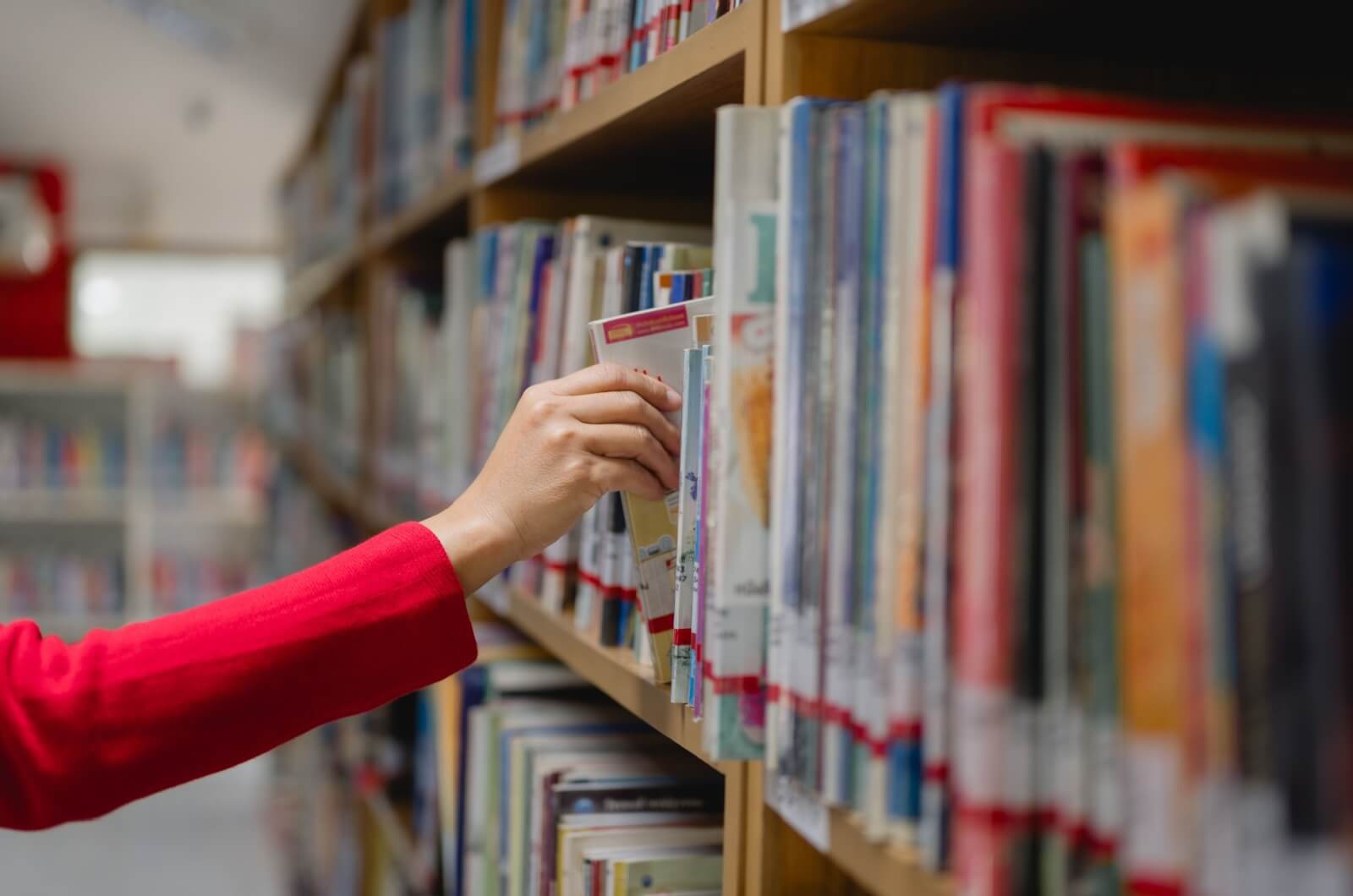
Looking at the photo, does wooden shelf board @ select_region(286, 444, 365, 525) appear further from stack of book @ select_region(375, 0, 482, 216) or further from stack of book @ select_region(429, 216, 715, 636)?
stack of book @ select_region(429, 216, 715, 636)

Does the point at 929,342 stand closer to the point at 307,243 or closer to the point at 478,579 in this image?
the point at 478,579

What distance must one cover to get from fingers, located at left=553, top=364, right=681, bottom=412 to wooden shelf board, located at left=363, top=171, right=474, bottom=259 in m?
0.74

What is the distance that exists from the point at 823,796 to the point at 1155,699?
9.6 inches

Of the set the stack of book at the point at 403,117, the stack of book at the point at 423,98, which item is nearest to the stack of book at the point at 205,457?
the stack of book at the point at 403,117

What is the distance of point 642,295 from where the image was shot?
40.3 inches

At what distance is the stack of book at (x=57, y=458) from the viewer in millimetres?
4938

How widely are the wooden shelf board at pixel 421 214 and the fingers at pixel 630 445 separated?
0.77 meters

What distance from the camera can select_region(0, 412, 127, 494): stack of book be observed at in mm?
4938

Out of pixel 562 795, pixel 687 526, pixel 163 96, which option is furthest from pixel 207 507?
pixel 687 526

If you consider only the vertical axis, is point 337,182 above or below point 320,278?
above

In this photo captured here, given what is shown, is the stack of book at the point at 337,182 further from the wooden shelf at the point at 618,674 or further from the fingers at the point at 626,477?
the fingers at the point at 626,477

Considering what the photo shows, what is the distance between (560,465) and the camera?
94 centimetres

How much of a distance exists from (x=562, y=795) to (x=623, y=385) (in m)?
0.43

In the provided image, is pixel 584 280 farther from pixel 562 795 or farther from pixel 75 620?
pixel 75 620
